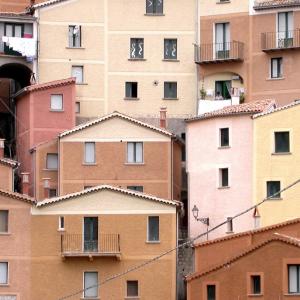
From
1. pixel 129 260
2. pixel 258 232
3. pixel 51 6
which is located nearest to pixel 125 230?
pixel 129 260

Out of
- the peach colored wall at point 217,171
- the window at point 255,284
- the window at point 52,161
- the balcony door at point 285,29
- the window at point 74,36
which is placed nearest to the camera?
the window at point 255,284

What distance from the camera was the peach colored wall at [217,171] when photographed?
3275 inches

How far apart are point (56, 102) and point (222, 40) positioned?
32.2 ft

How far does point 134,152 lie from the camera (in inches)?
3465

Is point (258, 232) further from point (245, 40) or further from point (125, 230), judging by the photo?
point (245, 40)

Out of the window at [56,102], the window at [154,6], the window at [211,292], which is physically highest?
the window at [154,6]

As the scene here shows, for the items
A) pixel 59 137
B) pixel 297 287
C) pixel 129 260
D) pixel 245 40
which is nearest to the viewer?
pixel 297 287

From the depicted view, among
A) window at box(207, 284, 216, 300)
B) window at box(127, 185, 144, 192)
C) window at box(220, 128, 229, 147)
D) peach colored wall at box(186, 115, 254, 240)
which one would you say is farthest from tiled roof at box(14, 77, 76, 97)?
window at box(207, 284, 216, 300)

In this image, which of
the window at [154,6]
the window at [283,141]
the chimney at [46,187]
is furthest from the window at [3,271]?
the window at [154,6]

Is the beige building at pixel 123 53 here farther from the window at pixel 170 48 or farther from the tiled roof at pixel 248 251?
the tiled roof at pixel 248 251

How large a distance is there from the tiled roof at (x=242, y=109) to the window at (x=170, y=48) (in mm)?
8410

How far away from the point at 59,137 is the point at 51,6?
Result: 10.4 metres

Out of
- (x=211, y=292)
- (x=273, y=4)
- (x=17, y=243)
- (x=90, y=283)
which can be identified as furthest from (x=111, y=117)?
(x=211, y=292)

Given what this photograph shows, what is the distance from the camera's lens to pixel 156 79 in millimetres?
94688
